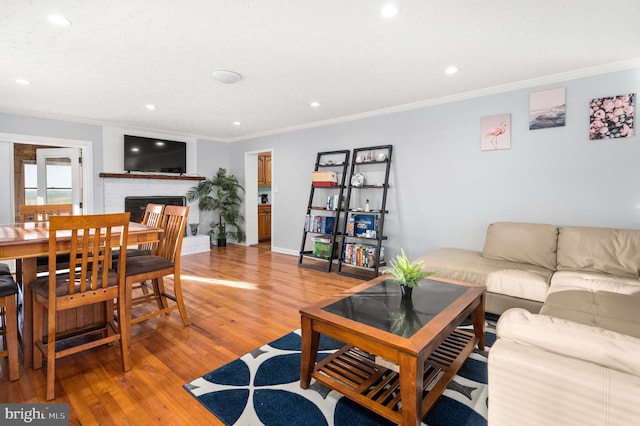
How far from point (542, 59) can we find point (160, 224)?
376 cm

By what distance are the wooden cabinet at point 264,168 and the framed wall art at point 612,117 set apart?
18.2ft

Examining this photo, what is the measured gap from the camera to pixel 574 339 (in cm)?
97

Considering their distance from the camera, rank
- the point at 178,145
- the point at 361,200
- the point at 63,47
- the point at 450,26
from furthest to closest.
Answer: the point at 178,145, the point at 361,200, the point at 63,47, the point at 450,26

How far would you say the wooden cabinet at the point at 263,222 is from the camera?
7023 mm

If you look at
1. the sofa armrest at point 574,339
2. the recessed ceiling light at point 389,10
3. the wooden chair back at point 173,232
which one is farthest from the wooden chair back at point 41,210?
the sofa armrest at point 574,339

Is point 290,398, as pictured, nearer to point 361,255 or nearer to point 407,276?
point 407,276

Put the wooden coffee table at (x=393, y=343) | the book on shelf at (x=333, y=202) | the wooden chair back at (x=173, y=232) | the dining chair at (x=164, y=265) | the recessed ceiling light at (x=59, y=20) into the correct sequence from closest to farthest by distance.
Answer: the wooden coffee table at (x=393, y=343) → the recessed ceiling light at (x=59, y=20) → the dining chair at (x=164, y=265) → the wooden chair back at (x=173, y=232) → the book on shelf at (x=333, y=202)

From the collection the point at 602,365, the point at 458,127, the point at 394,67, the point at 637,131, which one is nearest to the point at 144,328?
the point at 602,365

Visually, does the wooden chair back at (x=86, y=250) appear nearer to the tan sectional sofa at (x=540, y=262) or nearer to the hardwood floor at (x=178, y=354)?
the hardwood floor at (x=178, y=354)

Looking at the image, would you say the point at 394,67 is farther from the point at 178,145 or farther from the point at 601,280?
the point at 178,145

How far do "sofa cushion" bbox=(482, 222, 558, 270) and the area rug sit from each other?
4.25ft

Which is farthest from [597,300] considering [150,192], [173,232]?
[150,192]

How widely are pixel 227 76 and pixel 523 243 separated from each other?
129 inches

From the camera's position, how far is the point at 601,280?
2312 mm
